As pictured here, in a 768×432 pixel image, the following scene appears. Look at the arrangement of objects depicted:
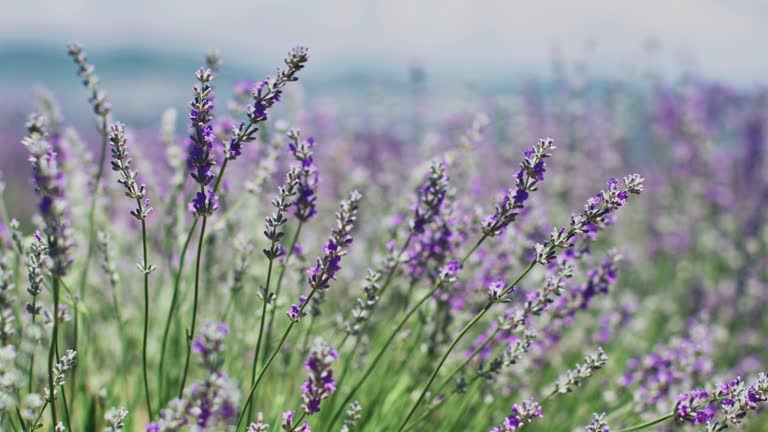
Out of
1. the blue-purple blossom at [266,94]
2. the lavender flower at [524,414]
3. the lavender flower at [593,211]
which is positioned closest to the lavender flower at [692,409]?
the lavender flower at [524,414]

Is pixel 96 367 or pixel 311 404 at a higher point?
pixel 96 367

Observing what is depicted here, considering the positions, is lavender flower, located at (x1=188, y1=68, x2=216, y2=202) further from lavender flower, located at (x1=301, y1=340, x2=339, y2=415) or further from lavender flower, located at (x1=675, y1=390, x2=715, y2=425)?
lavender flower, located at (x1=675, y1=390, x2=715, y2=425)

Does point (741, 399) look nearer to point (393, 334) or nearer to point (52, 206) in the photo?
point (393, 334)

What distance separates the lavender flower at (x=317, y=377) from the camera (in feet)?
4.28

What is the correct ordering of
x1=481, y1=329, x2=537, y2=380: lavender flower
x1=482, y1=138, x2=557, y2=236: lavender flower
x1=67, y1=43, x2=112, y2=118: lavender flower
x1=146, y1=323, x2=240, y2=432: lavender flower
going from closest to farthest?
x1=146, y1=323, x2=240, y2=432: lavender flower < x1=482, y1=138, x2=557, y2=236: lavender flower < x1=481, y1=329, x2=537, y2=380: lavender flower < x1=67, y1=43, x2=112, y2=118: lavender flower

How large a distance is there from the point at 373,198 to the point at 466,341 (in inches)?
77.2

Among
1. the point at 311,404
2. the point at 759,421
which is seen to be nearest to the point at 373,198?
the point at 759,421

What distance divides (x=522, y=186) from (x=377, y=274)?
438 mm

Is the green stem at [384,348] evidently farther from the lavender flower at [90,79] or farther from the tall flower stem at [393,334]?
the lavender flower at [90,79]

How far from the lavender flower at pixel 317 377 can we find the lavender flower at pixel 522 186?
1.73 feet

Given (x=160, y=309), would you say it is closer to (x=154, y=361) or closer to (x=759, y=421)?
(x=154, y=361)

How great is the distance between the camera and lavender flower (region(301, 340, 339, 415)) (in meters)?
1.30

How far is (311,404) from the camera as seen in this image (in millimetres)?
1335

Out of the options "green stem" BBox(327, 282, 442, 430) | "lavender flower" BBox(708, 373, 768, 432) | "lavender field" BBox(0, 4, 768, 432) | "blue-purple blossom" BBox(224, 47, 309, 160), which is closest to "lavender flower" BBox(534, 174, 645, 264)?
"lavender field" BBox(0, 4, 768, 432)
